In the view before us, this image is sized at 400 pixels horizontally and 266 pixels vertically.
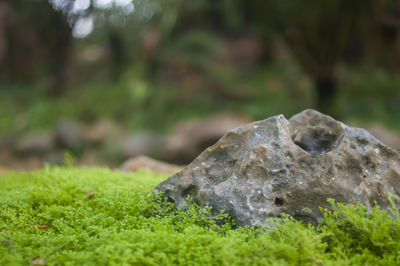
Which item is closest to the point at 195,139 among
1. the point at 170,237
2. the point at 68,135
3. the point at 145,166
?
the point at 145,166

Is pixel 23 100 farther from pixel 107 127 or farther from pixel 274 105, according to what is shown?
pixel 274 105

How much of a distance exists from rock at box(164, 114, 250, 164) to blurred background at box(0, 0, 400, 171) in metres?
0.03

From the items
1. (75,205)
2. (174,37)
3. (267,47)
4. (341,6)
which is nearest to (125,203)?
(75,205)

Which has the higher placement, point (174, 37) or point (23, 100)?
point (174, 37)

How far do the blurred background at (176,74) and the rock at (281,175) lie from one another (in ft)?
18.6

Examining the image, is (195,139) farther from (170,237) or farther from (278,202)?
(170,237)

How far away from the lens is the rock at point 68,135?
1155 centimetres

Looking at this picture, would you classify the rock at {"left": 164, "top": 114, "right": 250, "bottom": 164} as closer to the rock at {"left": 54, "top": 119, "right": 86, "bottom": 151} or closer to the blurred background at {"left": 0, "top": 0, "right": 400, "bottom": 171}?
the blurred background at {"left": 0, "top": 0, "right": 400, "bottom": 171}

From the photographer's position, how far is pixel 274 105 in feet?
39.5

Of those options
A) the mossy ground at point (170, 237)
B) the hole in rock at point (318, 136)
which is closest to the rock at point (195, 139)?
the hole in rock at point (318, 136)

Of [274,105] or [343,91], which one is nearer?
[274,105]

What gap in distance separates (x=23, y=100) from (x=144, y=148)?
27.5 ft

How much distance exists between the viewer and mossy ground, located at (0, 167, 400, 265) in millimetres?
2119

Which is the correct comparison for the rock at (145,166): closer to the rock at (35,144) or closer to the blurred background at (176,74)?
the blurred background at (176,74)
